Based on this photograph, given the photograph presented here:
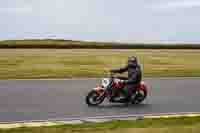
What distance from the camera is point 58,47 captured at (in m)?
70.8

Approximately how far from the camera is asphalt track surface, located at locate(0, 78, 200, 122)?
14.5 m

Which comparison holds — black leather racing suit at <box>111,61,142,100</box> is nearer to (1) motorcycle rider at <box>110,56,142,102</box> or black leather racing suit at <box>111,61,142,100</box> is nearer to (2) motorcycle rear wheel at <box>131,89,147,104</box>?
(1) motorcycle rider at <box>110,56,142,102</box>

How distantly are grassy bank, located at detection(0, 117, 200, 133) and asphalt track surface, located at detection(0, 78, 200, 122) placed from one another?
1.84 m

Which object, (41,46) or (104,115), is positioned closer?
(104,115)

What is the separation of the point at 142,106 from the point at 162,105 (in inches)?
24.8

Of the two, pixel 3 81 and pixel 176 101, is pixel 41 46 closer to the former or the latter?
pixel 3 81

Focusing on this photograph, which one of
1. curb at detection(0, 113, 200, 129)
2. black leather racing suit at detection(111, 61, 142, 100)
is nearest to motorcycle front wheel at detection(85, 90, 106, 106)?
black leather racing suit at detection(111, 61, 142, 100)

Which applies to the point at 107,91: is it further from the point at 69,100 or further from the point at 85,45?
the point at 85,45

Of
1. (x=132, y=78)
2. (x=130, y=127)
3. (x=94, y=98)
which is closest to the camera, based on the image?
(x=130, y=127)

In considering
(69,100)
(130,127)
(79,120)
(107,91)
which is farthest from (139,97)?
(130,127)

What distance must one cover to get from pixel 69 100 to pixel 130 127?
18.1 feet

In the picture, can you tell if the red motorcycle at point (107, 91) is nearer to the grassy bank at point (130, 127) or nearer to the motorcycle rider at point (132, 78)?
the motorcycle rider at point (132, 78)

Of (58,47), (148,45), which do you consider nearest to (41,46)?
(58,47)

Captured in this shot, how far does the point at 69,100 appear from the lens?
1698 centimetres
